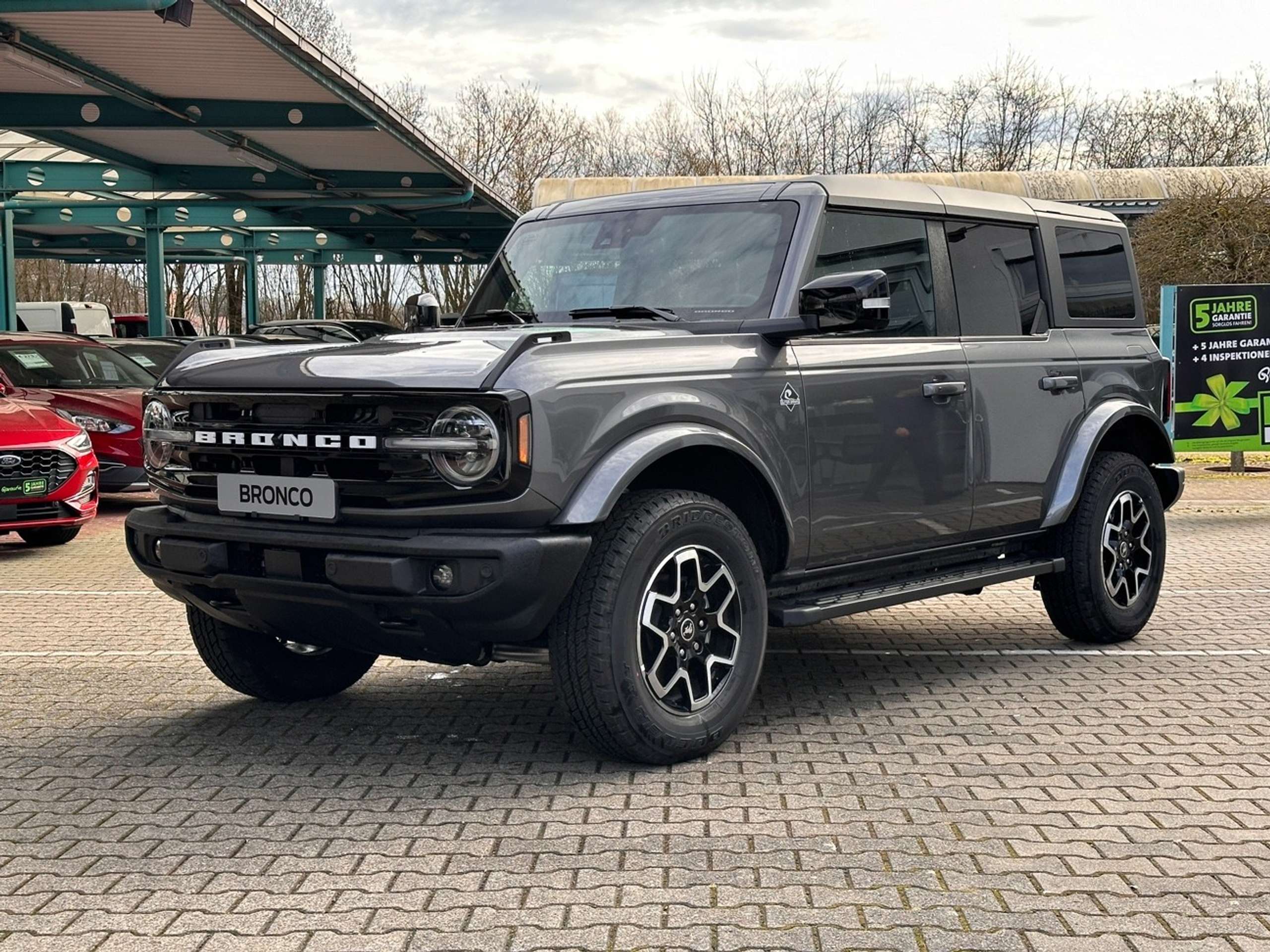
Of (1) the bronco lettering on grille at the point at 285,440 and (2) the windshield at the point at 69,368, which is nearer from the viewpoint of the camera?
(1) the bronco lettering on grille at the point at 285,440

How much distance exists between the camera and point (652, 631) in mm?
4793

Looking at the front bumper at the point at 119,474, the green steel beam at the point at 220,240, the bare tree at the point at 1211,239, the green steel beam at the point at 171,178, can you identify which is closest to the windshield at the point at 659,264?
the front bumper at the point at 119,474

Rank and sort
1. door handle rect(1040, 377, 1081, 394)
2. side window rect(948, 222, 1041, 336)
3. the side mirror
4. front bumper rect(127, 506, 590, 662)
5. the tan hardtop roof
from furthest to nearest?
door handle rect(1040, 377, 1081, 394) < side window rect(948, 222, 1041, 336) < the tan hardtop roof < the side mirror < front bumper rect(127, 506, 590, 662)

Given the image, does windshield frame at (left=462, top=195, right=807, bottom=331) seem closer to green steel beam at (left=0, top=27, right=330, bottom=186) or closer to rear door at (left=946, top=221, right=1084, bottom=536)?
rear door at (left=946, top=221, right=1084, bottom=536)

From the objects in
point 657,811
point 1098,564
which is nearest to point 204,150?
point 1098,564

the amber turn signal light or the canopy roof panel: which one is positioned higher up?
the canopy roof panel

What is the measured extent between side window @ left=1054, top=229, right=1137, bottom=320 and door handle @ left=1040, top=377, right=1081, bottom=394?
0.41m

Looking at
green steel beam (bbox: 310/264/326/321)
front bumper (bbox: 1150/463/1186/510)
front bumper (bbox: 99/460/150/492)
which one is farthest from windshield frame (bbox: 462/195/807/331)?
green steel beam (bbox: 310/264/326/321)

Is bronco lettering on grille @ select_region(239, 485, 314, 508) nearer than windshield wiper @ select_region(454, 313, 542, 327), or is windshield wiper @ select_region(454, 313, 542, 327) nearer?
bronco lettering on grille @ select_region(239, 485, 314, 508)

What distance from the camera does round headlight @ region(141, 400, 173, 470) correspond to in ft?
17.4

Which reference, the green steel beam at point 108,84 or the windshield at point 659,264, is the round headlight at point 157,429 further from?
the green steel beam at point 108,84

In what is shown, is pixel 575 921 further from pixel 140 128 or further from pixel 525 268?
pixel 140 128

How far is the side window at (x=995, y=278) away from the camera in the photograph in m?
6.37

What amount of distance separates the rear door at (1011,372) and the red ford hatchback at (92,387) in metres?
8.52
